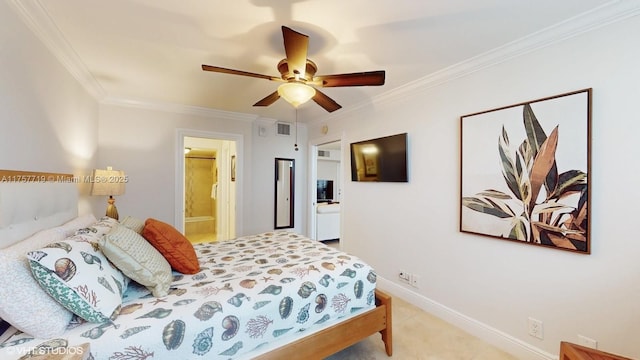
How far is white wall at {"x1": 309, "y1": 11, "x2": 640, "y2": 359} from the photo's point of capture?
154 cm

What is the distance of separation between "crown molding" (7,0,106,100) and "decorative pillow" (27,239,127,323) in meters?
1.48

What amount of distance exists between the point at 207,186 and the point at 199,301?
604 centimetres

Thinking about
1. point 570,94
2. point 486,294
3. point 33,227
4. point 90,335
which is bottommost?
point 486,294

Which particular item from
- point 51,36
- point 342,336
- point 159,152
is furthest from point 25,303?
point 159,152

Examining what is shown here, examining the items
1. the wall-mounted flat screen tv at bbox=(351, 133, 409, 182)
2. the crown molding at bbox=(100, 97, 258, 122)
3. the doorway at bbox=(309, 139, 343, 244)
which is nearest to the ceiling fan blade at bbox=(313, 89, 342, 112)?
the wall-mounted flat screen tv at bbox=(351, 133, 409, 182)

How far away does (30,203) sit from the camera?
1.58m

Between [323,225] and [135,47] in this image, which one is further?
[323,225]

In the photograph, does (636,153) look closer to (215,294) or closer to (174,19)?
Answer: (215,294)

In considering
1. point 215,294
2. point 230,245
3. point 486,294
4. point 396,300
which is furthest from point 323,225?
point 215,294

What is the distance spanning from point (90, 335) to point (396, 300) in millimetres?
2636

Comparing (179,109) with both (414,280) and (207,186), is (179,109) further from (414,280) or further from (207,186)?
(414,280)

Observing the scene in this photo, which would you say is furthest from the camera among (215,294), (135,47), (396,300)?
(396,300)

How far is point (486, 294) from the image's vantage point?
2.18 m

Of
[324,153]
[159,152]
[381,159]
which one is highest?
[324,153]
